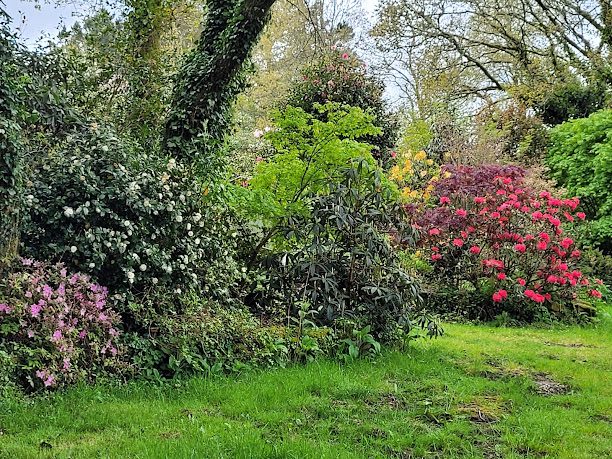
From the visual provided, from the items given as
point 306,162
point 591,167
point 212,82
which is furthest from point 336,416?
point 591,167

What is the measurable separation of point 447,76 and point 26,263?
14389 mm

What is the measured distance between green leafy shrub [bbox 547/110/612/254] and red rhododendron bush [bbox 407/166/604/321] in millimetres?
3070

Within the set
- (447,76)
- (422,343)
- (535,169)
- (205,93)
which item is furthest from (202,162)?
(447,76)

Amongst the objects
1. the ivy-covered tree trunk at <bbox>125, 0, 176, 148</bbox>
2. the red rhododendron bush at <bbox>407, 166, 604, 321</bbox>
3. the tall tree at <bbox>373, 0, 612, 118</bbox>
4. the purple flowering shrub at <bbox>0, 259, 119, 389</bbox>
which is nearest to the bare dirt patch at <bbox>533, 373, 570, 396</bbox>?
the red rhododendron bush at <bbox>407, 166, 604, 321</bbox>

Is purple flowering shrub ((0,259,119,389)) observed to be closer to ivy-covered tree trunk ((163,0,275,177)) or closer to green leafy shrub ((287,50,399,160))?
ivy-covered tree trunk ((163,0,275,177))

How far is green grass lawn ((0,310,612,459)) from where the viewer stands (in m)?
3.05

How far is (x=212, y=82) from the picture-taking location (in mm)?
6074

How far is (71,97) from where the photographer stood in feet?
17.9

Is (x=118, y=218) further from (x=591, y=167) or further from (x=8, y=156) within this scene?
(x=591, y=167)

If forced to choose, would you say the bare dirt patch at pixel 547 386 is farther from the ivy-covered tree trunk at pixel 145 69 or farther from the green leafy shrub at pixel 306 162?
the ivy-covered tree trunk at pixel 145 69

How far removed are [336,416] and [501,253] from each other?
17.6ft

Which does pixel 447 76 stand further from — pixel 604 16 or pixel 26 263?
pixel 26 263

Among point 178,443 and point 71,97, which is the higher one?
point 71,97

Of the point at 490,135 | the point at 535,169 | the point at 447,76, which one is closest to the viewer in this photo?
the point at 535,169
